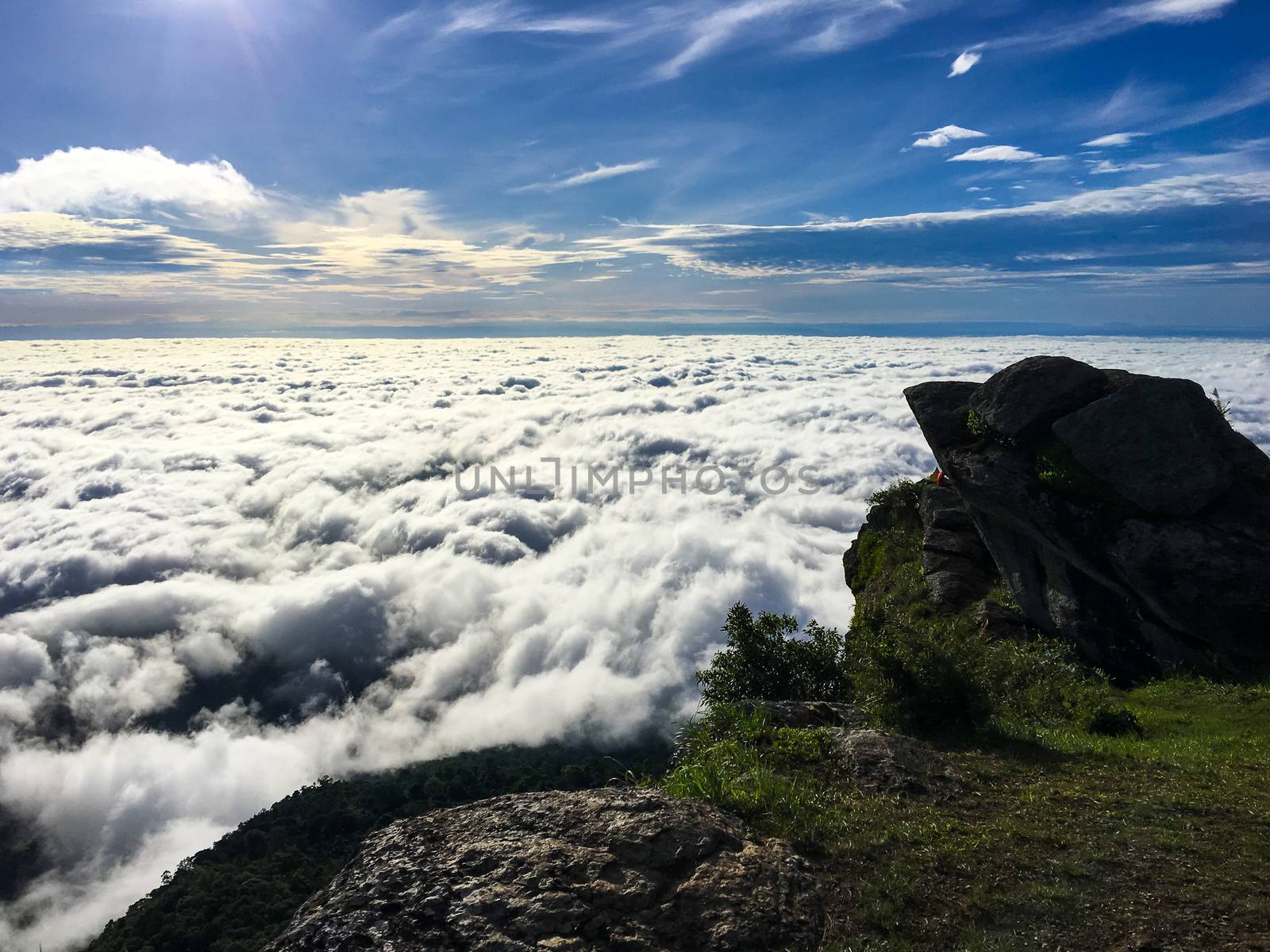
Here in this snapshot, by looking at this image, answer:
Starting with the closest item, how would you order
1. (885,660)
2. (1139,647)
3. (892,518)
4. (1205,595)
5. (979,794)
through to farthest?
(979,794) → (885,660) → (1205,595) → (1139,647) → (892,518)

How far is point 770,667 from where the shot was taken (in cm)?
1897

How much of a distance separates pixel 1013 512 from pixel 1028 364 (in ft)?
17.6

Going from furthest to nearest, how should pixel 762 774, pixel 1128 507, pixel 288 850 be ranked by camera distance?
pixel 288 850
pixel 1128 507
pixel 762 774

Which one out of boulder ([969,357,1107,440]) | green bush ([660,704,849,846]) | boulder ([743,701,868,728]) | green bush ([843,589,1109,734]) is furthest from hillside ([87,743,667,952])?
green bush ([660,704,849,846])

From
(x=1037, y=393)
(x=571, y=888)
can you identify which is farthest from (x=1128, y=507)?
(x=571, y=888)

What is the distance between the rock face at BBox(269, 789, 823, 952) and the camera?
6453 millimetres

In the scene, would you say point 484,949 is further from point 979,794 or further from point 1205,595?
Result: point 1205,595

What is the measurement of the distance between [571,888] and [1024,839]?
6473 millimetres

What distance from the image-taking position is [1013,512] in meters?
23.3

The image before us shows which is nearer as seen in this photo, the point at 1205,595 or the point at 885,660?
the point at 885,660

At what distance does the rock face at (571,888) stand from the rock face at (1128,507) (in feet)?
61.3

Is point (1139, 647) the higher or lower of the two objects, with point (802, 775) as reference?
lower

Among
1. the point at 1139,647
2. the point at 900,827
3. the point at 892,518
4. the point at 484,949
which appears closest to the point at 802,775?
the point at 900,827

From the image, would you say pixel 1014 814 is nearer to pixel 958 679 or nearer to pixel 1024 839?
pixel 1024 839
